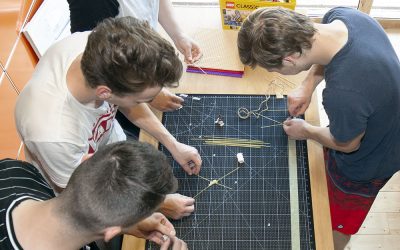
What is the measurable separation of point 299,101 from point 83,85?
1.05 metres

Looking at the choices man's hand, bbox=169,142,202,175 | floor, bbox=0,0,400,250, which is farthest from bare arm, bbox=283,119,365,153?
floor, bbox=0,0,400,250

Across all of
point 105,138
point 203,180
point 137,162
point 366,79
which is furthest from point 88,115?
point 366,79

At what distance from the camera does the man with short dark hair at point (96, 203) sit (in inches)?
48.6

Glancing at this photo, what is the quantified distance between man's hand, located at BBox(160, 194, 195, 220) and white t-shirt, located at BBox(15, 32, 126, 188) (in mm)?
405

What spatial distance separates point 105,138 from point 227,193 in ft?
2.08

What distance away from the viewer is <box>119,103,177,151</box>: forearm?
1.97 metres

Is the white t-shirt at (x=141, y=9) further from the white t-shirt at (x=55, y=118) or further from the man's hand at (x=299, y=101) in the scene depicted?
the man's hand at (x=299, y=101)

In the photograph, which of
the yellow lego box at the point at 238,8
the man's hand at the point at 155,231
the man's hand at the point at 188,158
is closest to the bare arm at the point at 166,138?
the man's hand at the point at 188,158

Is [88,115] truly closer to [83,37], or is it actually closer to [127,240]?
[83,37]

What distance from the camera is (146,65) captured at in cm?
147

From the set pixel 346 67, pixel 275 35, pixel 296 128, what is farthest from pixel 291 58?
pixel 296 128

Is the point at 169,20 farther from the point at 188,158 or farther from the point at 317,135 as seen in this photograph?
the point at 317,135

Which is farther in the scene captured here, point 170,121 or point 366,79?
point 170,121

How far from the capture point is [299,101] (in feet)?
6.66
